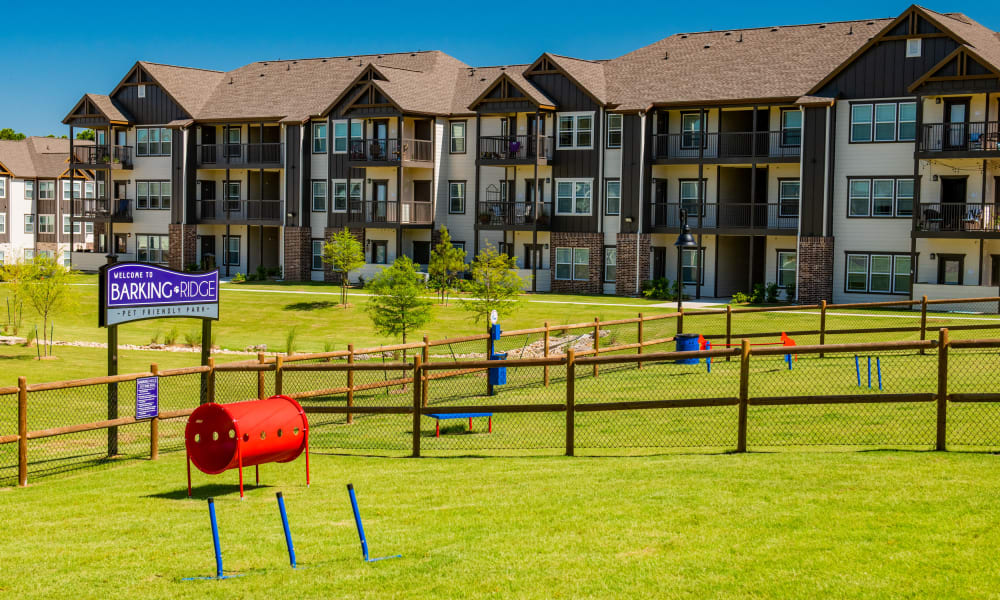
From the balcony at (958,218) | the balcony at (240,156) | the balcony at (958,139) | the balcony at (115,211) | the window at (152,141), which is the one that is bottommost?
the balcony at (958,218)

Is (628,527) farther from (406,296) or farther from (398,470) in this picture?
(406,296)

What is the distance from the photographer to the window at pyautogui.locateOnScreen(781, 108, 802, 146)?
47.0m

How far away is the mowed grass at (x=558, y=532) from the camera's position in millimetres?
8602

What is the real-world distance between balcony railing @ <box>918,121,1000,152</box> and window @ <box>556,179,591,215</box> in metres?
15.8

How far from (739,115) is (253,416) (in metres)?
41.1

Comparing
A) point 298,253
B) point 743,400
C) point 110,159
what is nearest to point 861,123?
point 298,253

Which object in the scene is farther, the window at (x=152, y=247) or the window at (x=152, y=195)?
the window at (x=152, y=247)

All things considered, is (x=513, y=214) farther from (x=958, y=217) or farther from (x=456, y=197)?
(x=958, y=217)

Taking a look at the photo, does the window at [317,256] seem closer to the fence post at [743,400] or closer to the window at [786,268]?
the window at [786,268]

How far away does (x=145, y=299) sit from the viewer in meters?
16.7

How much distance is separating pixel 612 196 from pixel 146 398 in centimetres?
3762

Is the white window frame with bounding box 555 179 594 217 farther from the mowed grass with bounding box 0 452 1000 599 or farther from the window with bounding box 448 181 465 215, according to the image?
the mowed grass with bounding box 0 452 1000 599

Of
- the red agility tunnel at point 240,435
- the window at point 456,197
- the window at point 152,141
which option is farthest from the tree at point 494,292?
the window at point 152,141

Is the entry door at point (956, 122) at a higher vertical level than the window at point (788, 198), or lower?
higher
